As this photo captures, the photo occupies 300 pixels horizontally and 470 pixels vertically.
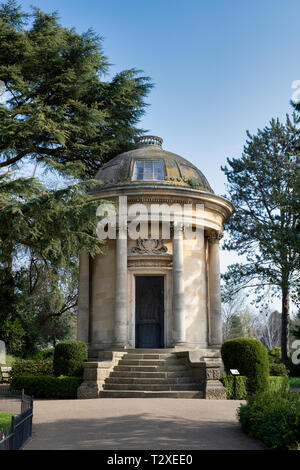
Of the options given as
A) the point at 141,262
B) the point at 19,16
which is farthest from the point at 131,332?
the point at 19,16

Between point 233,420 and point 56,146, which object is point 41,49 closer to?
point 56,146

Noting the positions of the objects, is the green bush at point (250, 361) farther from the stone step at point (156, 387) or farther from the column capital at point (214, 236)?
the column capital at point (214, 236)

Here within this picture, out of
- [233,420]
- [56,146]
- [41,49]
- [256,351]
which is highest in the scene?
[41,49]

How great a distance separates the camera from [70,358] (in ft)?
59.9

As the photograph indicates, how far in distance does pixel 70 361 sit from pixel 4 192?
7166 millimetres

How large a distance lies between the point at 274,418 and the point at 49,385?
1078 cm

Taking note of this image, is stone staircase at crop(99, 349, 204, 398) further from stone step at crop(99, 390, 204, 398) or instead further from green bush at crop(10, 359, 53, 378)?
green bush at crop(10, 359, 53, 378)

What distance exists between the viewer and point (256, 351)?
17.7 meters

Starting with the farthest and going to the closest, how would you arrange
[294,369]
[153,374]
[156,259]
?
[294,369], [156,259], [153,374]

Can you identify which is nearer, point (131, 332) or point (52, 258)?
point (52, 258)

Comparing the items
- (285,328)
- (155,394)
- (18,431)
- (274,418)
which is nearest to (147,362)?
(155,394)

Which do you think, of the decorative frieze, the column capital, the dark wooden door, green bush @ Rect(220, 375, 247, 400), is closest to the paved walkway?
green bush @ Rect(220, 375, 247, 400)

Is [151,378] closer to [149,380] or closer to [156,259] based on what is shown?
[149,380]

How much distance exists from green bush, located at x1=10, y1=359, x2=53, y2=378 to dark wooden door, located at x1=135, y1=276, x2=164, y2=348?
21.4 ft
